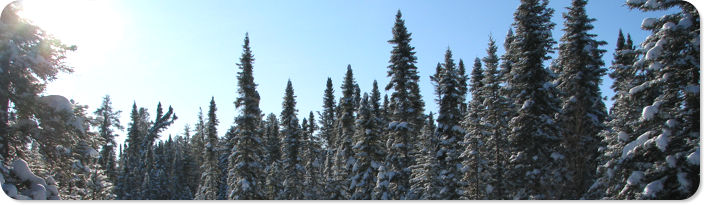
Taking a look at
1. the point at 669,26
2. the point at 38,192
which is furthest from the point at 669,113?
the point at 38,192

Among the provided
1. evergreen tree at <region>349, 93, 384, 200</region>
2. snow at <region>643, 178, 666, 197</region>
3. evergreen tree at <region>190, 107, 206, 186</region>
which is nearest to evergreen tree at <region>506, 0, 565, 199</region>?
snow at <region>643, 178, 666, 197</region>

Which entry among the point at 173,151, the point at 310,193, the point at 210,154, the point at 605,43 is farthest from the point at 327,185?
the point at 173,151

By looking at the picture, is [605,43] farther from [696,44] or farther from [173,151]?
[173,151]

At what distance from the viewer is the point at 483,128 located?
86.0 feet

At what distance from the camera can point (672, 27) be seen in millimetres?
10602

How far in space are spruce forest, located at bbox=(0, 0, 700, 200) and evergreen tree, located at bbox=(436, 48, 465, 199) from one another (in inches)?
3.6

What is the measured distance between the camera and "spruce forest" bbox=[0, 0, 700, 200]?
10250 mm

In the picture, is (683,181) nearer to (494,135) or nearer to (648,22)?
(648,22)

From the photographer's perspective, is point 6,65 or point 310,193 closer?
point 6,65

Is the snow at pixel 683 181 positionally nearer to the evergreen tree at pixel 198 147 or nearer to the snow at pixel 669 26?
the snow at pixel 669 26

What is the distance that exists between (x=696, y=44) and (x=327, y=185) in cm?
3571

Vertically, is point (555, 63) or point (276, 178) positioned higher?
point (555, 63)

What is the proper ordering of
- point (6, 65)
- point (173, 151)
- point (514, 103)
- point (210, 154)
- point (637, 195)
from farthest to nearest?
point (173, 151) < point (210, 154) < point (514, 103) < point (637, 195) < point (6, 65)

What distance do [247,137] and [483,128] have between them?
16.1 metres
